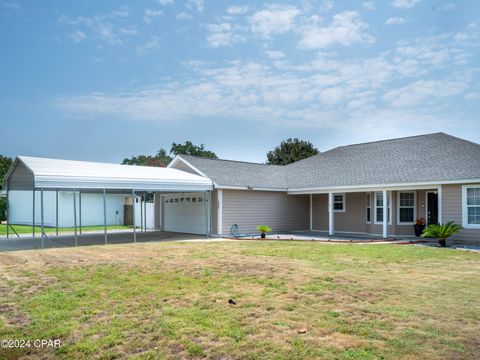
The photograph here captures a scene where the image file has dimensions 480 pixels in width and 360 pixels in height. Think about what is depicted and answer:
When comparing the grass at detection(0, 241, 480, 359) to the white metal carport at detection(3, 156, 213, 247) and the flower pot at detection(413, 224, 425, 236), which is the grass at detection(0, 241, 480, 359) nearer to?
the white metal carport at detection(3, 156, 213, 247)

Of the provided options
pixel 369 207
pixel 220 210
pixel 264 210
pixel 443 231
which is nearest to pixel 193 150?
pixel 264 210

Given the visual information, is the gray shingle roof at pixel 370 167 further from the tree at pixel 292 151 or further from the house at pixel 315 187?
the tree at pixel 292 151

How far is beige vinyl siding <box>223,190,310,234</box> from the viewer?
20438mm

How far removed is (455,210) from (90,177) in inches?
575

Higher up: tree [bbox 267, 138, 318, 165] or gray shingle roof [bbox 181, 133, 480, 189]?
tree [bbox 267, 138, 318, 165]

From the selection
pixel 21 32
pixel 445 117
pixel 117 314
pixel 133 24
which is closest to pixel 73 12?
pixel 133 24

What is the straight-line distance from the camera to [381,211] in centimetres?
1992

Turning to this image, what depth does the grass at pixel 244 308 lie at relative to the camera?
459 centimetres

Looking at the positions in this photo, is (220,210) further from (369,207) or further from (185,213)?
(369,207)

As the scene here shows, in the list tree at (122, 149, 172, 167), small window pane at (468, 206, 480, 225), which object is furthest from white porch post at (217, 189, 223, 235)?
tree at (122, 149, 172, 167)

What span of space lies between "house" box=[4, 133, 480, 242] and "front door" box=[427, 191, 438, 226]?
0.04 m

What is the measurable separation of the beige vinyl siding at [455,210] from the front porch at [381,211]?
0.72ft

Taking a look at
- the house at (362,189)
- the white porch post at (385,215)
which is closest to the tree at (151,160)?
the house at (362,189)

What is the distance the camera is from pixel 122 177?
55.6 ft
